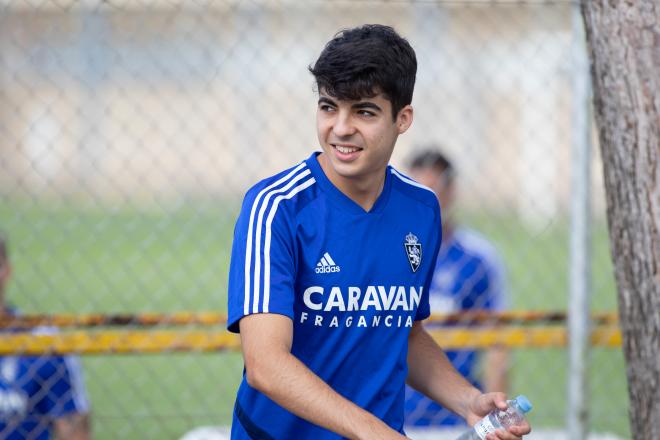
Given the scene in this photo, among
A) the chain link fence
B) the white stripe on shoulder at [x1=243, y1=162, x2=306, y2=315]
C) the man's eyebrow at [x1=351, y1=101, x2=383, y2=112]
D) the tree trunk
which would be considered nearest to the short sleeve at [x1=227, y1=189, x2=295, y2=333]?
the white stripe on shoulder at [x1=243, y1=162, x2=306, y2=315]

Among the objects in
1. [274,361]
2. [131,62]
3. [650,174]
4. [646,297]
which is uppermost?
[131,62]

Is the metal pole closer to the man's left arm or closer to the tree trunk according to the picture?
the tree trunk

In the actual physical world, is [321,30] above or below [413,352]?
above

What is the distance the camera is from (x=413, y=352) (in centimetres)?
319

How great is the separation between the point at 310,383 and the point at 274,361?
0.35 feet

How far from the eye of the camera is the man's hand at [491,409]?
2.55m

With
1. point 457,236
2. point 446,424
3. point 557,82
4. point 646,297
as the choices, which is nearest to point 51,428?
point 446,424

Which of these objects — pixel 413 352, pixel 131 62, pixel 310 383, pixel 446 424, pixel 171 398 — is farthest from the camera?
pixel 131 62

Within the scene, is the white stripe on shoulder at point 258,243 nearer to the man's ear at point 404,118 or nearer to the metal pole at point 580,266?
the man's ear at point 404,118

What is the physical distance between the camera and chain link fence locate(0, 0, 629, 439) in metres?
7.74

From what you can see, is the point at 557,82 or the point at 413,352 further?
the point at 557,82

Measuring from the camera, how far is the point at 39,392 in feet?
15.6

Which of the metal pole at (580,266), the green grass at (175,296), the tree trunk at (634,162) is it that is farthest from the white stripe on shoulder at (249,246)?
the metal pole at (580,266)

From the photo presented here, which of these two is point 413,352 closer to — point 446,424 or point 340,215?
point 340,215
